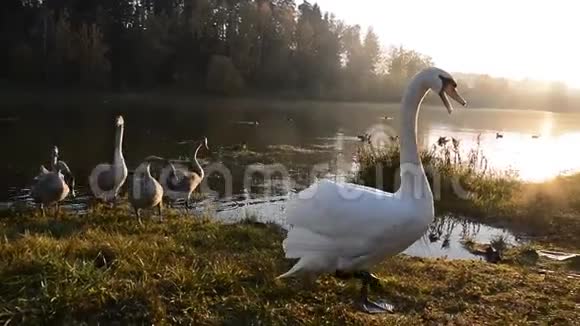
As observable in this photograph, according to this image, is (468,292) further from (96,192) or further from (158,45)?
(158,45)

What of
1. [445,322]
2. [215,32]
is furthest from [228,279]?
[215,32]

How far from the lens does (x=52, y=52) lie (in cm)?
5331

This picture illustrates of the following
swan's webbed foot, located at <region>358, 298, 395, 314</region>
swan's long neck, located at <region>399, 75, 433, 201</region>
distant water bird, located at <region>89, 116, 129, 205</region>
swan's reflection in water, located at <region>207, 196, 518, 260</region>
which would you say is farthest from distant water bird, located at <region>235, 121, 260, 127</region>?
swan's webbed foot, located at <region>358, 298, 395, 314</region>

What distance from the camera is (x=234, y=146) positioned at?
23375 mm

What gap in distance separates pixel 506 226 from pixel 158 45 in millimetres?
52535

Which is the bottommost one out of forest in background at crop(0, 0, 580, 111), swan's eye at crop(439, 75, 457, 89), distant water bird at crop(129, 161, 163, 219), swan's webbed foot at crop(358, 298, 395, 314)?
swan's webbed foot at crop(358, 298, 395, 314)

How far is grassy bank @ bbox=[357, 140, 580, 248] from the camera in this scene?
469 inches

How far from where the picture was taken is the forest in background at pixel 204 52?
53469mm

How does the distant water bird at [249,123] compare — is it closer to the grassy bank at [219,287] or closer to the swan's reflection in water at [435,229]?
the swan's reflection in water at [435,229]

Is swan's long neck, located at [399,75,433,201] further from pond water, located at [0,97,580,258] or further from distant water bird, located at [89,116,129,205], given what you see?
distant water bird, located at [89,116,129,205]

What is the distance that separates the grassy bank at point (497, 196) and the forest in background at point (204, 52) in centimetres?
4322

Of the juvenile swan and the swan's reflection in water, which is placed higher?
the juvenile swan

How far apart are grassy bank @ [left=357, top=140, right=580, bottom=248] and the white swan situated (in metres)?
6.79

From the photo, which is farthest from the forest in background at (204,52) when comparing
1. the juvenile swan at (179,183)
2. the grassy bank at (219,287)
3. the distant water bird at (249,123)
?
the grassy bank at (219,287)
